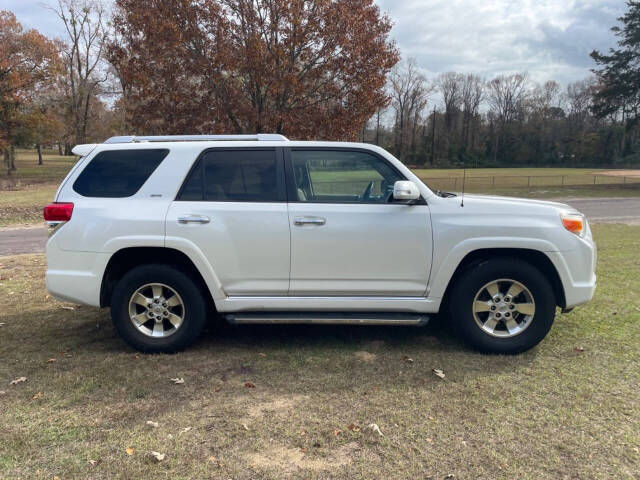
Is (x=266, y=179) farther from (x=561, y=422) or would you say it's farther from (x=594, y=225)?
(x=594, y=225)

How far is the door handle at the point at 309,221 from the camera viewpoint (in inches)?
170

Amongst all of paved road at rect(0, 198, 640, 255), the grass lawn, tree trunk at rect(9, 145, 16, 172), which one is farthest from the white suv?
tree trunk at rect(9, 145, 16, 172)

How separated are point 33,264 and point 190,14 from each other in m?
7.25

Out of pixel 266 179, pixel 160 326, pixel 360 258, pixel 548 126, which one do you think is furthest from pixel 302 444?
pixel 548 126

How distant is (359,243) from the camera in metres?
4.33

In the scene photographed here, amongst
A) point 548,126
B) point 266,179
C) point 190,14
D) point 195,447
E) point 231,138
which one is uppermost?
point 548,126

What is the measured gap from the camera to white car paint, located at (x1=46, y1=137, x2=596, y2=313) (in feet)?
14.2

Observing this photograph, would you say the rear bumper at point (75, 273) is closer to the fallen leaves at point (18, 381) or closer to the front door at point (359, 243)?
the fallen leaves at point (18, 381)

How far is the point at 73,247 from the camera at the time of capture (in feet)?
14.4

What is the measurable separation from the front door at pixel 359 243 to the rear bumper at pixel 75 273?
1.77 m

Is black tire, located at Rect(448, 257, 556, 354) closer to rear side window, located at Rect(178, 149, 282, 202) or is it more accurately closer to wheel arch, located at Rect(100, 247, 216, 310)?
rear side window, located at Rect(178, 149, 282, 202)

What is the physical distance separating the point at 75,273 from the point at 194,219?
1.20 meters

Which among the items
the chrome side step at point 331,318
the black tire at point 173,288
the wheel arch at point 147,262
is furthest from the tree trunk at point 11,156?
the chrome side step at point 331,318

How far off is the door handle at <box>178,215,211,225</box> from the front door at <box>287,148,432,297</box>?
29.7 inches
